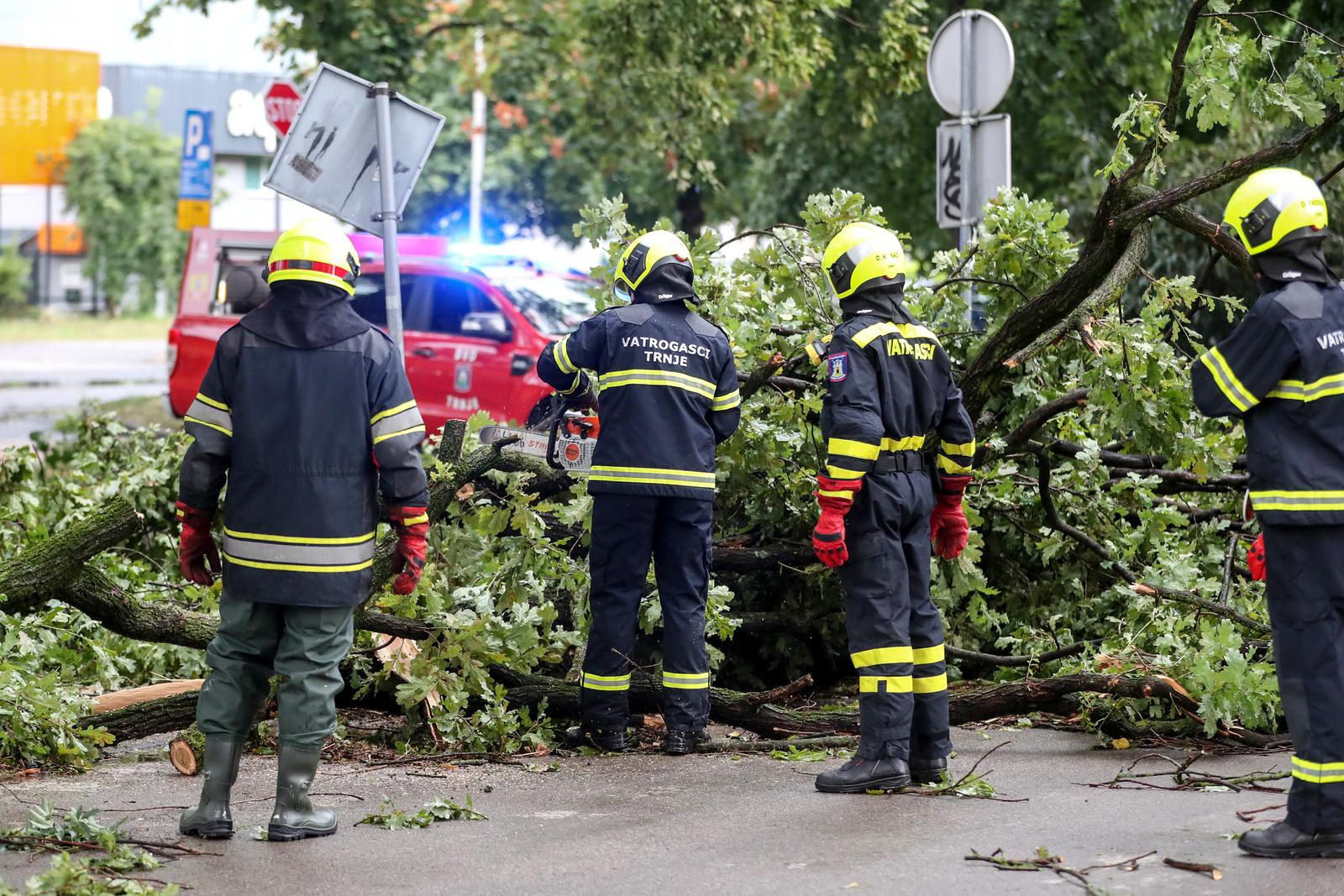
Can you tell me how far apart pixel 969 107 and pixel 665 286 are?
420cm

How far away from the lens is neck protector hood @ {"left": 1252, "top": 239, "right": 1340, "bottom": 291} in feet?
14.7

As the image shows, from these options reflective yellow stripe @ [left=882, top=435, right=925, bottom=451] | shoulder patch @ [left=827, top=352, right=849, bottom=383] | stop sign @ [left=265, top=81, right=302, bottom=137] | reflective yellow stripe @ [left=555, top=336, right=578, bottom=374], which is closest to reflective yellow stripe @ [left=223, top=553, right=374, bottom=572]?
reflective yellow stripe @ [left=555, top=336, right=578, bottom=374]

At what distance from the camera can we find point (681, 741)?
591 cm

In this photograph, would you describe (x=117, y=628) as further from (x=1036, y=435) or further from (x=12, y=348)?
(x=12, y=348)

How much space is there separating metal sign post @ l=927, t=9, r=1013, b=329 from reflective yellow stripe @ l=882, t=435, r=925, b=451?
4067 millimetres

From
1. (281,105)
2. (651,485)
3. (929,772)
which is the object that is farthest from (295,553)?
(281,105)

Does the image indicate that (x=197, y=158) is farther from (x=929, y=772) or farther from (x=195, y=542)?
(x=929, y=772)

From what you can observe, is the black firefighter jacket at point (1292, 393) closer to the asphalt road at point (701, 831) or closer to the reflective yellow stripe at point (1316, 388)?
the reflective yellow stripe at point (1316, 388)

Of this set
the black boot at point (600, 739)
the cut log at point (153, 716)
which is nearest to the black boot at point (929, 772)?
the black boot at point (600, 739)

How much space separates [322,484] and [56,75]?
29648mm

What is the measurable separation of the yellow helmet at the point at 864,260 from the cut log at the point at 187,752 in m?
2.75

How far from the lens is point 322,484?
467 cm

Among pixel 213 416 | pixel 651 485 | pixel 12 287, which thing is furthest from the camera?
pixel 12 287

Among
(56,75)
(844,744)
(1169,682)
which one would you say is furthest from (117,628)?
(56,75)
